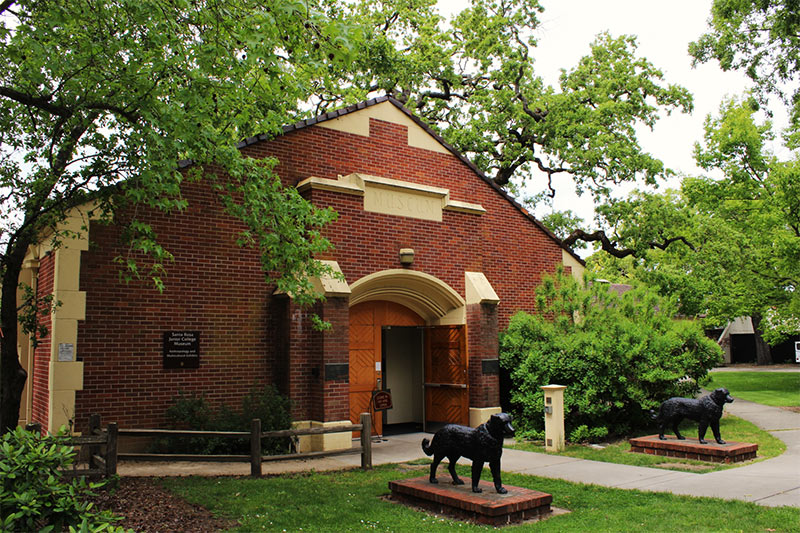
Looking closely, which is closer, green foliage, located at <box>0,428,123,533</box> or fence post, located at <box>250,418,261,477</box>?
green foliage, located at <box>0,428,123,533</box>

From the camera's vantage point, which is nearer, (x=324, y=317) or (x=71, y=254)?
(x=71, y=254)

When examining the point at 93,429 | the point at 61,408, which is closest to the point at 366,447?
the point at 93,429

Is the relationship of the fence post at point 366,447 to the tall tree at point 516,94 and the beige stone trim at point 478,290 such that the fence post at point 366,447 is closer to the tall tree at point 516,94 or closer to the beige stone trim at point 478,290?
the beige stone trim at point 478,290

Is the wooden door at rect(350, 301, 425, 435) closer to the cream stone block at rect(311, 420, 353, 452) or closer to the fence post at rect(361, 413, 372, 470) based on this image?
the cream stone block at rect(311, 420, 353, 452)

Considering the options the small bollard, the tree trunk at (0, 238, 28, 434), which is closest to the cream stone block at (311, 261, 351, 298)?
the small bollard

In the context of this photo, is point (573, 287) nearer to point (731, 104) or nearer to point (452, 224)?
point (452, 224)

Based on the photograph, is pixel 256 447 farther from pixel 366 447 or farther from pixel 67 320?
pixel 67 320

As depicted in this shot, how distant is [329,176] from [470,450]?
7.09 meters

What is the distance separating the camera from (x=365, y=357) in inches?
535

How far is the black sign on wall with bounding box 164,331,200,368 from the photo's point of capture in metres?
10.9

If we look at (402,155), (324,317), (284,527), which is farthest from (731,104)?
(284,527)

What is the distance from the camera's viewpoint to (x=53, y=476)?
5.08m

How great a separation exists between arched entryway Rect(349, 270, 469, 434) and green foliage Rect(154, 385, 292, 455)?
2.34m

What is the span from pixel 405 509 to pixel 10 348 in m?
5.88
